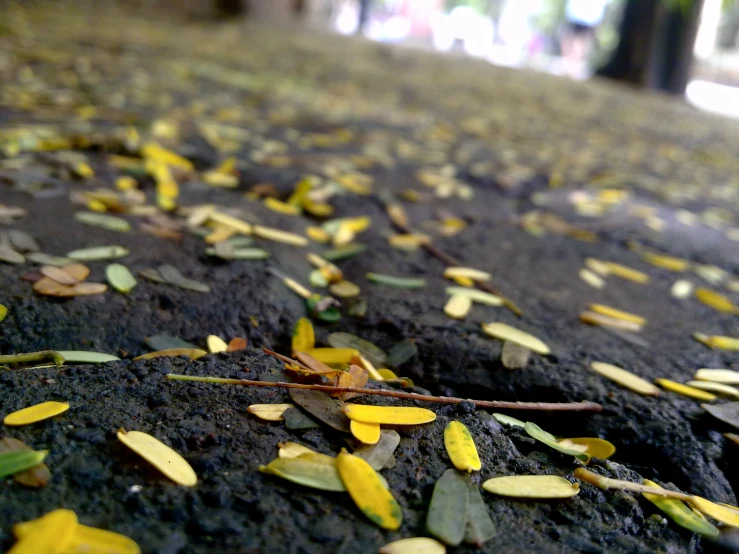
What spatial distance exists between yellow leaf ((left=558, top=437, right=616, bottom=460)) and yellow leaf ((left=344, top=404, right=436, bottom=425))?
0.52 ft

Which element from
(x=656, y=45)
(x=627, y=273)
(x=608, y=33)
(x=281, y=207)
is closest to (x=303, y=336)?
(x=281, y=207)

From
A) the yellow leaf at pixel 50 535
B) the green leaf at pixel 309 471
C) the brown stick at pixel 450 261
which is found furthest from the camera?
the brown stick at pixel 450 261

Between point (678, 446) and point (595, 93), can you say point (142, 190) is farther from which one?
point (595, 93)

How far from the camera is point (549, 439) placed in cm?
63

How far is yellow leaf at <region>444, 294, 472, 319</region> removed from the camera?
0.88 metres

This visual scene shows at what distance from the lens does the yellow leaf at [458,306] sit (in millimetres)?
878

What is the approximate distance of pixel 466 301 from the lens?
0.92m

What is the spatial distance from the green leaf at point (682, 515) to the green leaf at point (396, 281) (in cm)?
48

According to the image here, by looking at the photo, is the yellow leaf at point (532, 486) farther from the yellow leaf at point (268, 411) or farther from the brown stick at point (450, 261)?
the brown stick at point (450, 261)

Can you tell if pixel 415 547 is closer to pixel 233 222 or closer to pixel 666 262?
pixel 233 222

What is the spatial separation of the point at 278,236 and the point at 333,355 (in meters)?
0.36

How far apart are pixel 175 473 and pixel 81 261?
441 mm


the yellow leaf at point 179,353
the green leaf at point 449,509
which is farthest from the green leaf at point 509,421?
the yellow leaf at point 179,353

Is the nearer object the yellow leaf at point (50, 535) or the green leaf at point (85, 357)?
the yellow leaf at point (50, 535)
